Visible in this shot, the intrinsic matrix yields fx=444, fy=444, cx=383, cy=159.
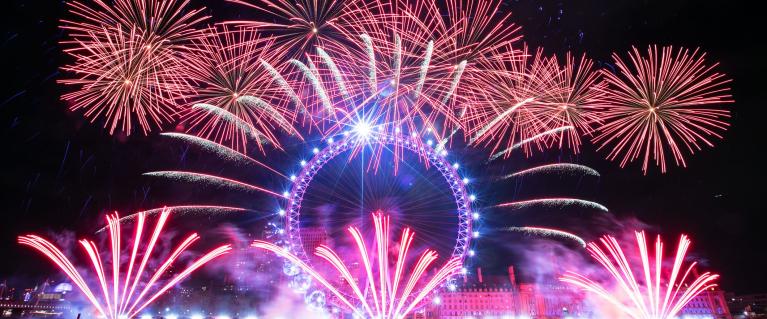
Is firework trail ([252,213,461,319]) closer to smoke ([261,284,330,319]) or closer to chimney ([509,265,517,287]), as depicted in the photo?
smoke ([261,284,330,319])

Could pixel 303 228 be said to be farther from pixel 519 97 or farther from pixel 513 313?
pixel 513 313

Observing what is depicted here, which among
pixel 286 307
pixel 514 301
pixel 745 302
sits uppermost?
pixel 514 301

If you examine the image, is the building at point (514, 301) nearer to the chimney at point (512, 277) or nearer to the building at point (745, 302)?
the chimney at point (512, 277)

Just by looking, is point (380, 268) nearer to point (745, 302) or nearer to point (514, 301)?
point (514, 301)

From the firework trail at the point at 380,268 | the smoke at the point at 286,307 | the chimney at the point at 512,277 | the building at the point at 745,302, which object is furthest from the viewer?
the chimney at the point at 512,277

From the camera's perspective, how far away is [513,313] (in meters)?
76.2

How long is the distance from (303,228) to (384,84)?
1558 cm

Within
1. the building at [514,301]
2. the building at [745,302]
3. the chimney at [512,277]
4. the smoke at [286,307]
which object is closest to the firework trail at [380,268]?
the smoke at [286,307]

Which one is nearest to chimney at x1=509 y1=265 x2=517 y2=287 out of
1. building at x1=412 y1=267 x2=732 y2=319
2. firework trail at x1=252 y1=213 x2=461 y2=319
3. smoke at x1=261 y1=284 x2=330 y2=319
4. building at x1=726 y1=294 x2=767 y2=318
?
building at x1=412 y1=267 x2=732 y2=319

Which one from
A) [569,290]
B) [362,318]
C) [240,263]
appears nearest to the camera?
[362,318]

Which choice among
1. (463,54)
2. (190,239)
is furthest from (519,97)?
(190,239)

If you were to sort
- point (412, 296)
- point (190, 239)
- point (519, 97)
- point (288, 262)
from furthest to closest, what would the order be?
point (288, 262), point (412, 296), point (190, 239), point (519, 97)

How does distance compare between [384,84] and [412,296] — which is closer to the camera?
[384,84]

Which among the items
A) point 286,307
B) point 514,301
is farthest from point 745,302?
point 286,307
